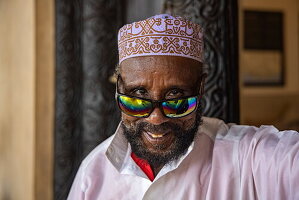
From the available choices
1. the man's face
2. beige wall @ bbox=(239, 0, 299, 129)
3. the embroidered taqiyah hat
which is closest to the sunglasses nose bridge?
the man's face

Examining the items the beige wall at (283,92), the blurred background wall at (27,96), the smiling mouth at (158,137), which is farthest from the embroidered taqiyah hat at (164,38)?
the beige wall at (283,92)

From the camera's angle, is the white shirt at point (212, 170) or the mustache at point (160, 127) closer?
the white shirt at point (212, 170)

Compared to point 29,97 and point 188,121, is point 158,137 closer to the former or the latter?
point 188,121

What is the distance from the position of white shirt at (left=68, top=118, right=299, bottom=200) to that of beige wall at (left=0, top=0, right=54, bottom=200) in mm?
1791

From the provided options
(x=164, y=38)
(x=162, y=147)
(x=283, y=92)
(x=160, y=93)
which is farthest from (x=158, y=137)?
(x=283, y=92)

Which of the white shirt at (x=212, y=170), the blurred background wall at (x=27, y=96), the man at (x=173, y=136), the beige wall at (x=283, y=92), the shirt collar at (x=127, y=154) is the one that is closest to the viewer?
the white shirt at (x=212, y=170)

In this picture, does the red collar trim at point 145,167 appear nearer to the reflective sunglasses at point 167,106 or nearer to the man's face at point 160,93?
the man's face at point 160,93

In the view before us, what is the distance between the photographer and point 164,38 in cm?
152

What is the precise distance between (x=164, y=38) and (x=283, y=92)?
5390mm

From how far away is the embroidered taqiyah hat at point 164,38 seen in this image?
1520 mm

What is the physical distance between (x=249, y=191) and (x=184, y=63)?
53 cm

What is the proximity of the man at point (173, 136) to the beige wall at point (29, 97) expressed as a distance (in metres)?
1.95

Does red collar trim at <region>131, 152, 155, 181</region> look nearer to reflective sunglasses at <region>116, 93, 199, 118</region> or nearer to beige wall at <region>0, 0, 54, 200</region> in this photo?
reflective sunglasses at <region>116, 93, 199, 118</region>

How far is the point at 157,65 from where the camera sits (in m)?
1.51
